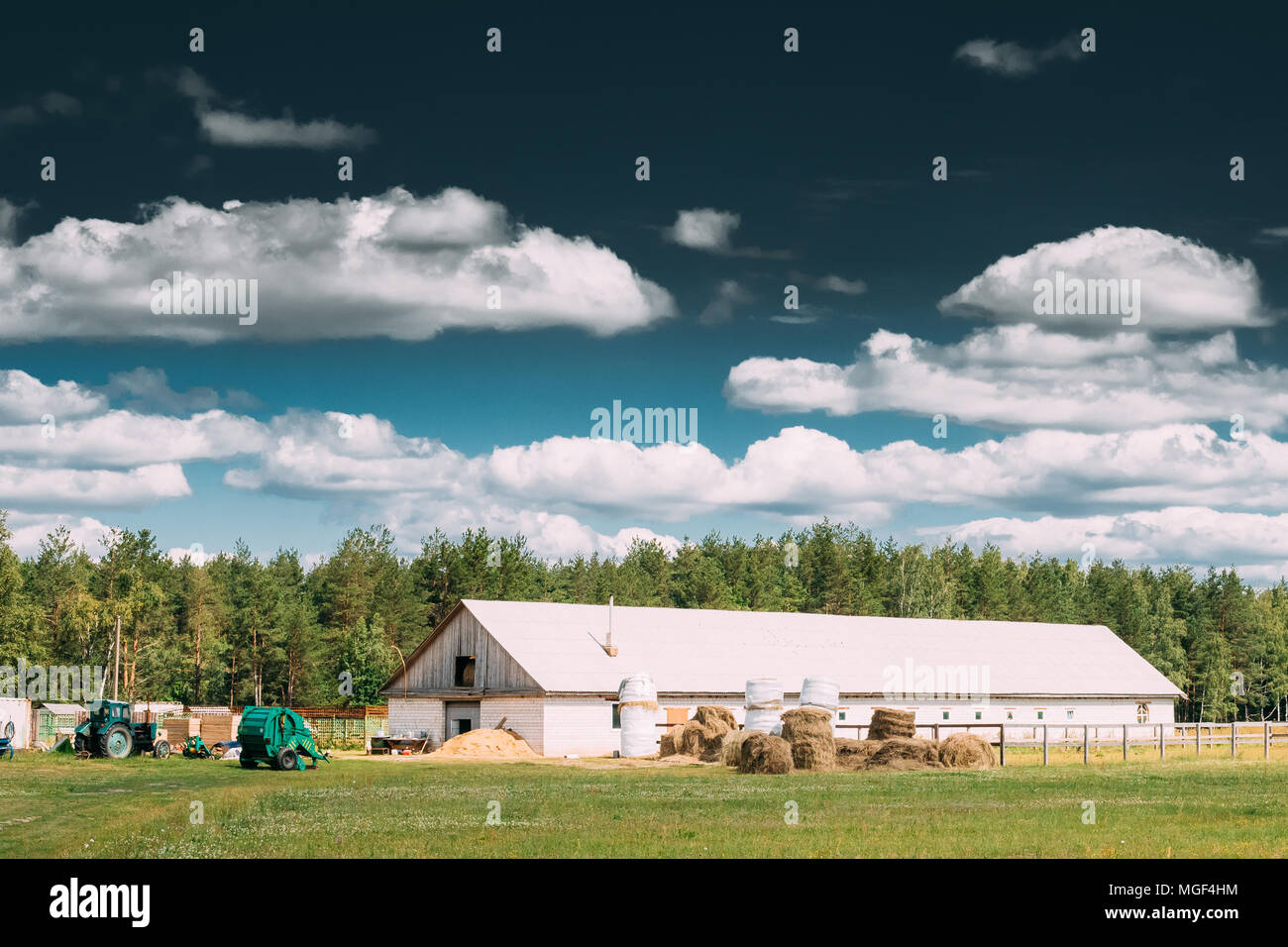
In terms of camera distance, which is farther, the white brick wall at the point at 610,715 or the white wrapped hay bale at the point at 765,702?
the white brick wall at the point at 610,715

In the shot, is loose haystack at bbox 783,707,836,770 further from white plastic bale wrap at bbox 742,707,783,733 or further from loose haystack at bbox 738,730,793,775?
white plastic bale wrap at bbox 742,707,783,733

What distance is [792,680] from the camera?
2386 inches

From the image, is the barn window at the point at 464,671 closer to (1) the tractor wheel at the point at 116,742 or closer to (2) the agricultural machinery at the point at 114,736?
(2) the agricultural machinery at the point at 114,736

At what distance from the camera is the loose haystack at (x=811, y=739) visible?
120ft

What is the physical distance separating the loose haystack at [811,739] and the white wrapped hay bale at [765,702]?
7161 mm

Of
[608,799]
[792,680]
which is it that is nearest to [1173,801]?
[608,799]

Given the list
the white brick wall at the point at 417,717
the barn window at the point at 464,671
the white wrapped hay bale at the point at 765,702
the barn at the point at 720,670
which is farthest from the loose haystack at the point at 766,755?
the white brick wall at the point at 417,717

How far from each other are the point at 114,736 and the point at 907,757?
28.7 meters

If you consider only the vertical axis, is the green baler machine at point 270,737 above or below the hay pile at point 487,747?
above

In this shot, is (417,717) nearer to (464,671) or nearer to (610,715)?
(464,671)

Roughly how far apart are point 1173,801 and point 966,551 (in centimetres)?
12278

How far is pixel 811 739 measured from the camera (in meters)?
37.0

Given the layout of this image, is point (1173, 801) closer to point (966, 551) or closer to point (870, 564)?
point (870, 564)

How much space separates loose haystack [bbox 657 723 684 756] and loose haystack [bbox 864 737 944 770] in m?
10.1
